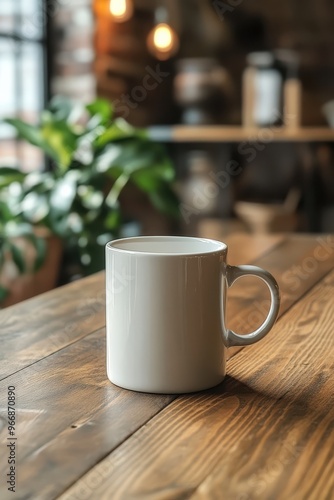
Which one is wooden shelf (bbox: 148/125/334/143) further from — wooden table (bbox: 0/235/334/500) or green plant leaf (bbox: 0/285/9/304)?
wooden table (bbox: 0/235/334/500)

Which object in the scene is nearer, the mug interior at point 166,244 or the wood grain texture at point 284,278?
the mug interior at point 166,244

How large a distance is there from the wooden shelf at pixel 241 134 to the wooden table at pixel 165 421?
7.52 feet

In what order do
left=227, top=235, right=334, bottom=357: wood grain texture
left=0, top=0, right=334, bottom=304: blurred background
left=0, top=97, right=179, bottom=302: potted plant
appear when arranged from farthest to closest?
left=0, top=0, right=334, bottom=304: blurred background, left=0, top=97, right=179, bottom=302: potted plant, left=227, top=235, right=334, bottom=357: wood grain texture

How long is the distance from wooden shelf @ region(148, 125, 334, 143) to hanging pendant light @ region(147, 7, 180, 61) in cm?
36

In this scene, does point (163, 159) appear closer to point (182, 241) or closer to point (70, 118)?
point (70, 118)

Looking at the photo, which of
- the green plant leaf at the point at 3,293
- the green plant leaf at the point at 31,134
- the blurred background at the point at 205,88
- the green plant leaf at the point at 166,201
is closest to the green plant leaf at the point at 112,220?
the green plant leaf at the point at 166,201

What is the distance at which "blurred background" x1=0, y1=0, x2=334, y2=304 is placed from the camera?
3055 millimetres

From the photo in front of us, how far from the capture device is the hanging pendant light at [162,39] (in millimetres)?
3227

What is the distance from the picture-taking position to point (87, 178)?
7.30 ft

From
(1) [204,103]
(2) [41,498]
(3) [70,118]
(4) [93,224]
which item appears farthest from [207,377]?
(1) [204,103]

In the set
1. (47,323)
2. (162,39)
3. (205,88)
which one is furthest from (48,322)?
(205,88)

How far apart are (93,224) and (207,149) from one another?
59.5 inches

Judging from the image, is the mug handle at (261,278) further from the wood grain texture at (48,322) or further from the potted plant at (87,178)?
the potted plant at (87,178)

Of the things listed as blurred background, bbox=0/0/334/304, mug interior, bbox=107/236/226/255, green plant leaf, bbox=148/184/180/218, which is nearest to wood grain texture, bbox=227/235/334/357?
mug interior, bbox=107/236/226/255
